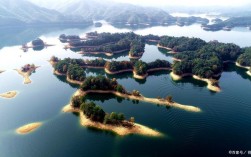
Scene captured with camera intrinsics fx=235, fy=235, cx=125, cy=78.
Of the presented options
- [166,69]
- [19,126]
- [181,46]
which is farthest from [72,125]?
[181,46]

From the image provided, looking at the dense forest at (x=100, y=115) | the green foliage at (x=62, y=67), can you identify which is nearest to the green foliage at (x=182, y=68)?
the dense forest at (x=100, y=115)

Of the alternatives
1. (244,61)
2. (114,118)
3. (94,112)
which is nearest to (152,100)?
(114,118)

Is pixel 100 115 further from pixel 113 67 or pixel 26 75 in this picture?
pixel 26 75

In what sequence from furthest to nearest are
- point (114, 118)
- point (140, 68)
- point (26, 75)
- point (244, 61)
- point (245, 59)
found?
point (245, 59) < point (244, 61) < point (26, 75) < point (140, 68) < point (114, 118)

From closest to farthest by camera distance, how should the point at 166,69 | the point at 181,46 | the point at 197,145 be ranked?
the point at 197,145, the point at 166,69, the point at 181,46

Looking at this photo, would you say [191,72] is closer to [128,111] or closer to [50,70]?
[128,111]

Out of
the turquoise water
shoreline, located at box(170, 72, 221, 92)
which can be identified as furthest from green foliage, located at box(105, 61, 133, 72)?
shoreline, located at box(170, 72, 221, 92)
